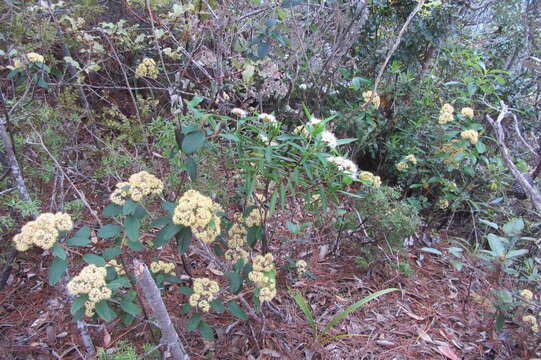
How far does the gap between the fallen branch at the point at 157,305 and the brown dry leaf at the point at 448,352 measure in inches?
62.1

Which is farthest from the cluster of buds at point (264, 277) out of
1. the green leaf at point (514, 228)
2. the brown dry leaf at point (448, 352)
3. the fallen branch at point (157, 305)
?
the green leaf at point (514, 228)

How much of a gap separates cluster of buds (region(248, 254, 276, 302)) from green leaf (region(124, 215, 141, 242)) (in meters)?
0.57

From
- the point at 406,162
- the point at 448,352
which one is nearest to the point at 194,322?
the point at 448,352

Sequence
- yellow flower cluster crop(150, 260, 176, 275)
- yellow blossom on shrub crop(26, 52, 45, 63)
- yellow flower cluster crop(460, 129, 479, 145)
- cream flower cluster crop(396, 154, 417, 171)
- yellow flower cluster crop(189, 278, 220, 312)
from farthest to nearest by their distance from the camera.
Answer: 1. cream flower cluster crop(396, 154, 417, 171)
2. yellow flower cluster crop(460, 129, 479, 145)
3. yellow blossom on shrub crop(26, 52, 45, 63)
4. yellow flower cluster crop(150, 260, 176, 275)
5. yellow flower cluster crop(189, 278, 220, 312)

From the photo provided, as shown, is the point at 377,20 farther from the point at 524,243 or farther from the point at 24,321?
the point at 24,321

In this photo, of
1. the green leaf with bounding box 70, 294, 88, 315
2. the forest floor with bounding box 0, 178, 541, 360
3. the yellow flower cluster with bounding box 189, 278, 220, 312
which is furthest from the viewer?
the forest floor with bounding box 0, 178, 541, 360

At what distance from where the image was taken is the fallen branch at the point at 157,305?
130 cm

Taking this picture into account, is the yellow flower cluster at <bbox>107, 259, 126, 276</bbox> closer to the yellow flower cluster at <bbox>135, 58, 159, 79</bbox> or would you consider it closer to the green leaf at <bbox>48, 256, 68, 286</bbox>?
the green leaf at <bbox>48, 256, 68, 286</bbox>

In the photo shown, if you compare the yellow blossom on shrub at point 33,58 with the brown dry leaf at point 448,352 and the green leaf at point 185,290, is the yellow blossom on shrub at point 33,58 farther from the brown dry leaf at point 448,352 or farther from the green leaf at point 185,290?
the brown dry leaf at point 448,352

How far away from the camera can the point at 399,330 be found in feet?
7.40

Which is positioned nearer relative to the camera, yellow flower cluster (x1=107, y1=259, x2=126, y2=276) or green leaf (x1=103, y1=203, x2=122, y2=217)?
green leaf (x1=103, y1=203, x2=122, y2=217)

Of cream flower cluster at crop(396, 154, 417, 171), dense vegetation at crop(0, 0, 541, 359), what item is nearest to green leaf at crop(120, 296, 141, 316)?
dense vegetation at crop(0, 0, 541, 359)

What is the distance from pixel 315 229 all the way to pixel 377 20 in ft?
7.66

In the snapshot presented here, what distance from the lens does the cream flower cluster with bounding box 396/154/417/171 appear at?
9.82ft
